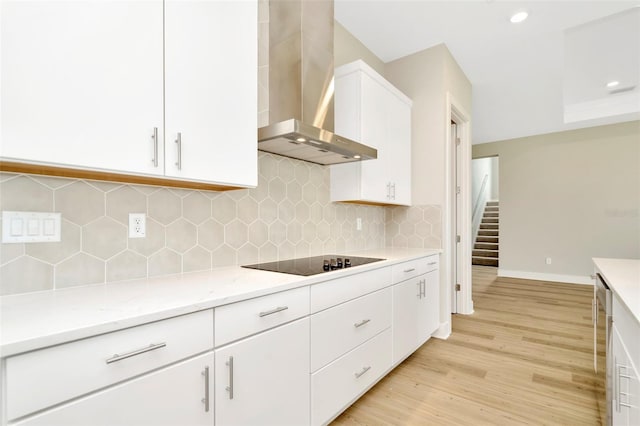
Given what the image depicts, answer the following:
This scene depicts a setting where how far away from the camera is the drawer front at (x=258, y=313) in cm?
112

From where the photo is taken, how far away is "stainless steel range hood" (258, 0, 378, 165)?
75.5 inches

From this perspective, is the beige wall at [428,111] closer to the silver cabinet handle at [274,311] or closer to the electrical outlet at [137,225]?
the silver cabinet handle at [274,311]

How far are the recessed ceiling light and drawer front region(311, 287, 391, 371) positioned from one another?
2.47m

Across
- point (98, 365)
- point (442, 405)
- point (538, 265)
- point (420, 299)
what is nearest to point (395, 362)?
point (442, 405)

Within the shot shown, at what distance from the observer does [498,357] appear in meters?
2.58

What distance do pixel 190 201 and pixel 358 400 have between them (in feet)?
5.14

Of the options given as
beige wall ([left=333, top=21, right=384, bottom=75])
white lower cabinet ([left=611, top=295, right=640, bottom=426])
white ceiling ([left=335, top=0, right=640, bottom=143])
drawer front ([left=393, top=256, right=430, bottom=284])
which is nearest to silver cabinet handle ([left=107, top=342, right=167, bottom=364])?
white lower cabinet ([left=611, top=295, right=640, bottom=426])

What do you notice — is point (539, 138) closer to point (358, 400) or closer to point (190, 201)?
point (358, 400)

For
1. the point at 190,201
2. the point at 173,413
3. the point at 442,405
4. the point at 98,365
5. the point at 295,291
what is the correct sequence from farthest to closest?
the point at 442,405, the point at 190,201, the point at 295,291, the point at 173,413, the point at 98,365

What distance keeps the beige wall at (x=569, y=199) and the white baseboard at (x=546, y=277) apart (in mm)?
19

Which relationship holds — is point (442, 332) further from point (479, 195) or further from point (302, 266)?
point (479, 195)

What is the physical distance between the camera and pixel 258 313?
1.24 m

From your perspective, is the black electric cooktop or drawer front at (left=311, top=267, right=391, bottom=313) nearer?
drawer front at (left=311, top=267, right=391, bottom=313)

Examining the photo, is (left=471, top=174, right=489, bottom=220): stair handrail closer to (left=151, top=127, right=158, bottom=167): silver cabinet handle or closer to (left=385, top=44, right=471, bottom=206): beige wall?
(left=385, top=44, right=471, bottom=206): beige wall
